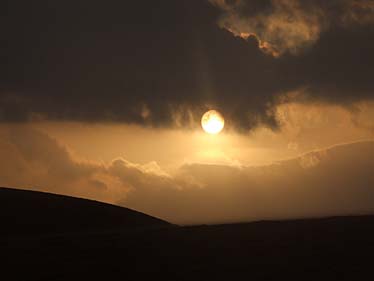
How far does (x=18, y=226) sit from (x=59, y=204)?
7.96m

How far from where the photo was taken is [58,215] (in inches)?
1989

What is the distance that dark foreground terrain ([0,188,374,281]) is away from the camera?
24234 mm

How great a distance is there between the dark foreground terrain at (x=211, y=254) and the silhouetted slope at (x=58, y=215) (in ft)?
45.3

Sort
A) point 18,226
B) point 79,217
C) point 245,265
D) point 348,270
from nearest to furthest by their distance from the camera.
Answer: point 348,270 < point 245,265 < point 18,226 < point 79,217

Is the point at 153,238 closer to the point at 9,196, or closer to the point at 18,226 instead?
the point at 18,226

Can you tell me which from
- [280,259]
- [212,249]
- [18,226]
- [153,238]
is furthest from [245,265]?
[18,226]

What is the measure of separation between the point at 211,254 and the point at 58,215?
84.0ft

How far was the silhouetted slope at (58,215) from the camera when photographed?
1848 inches

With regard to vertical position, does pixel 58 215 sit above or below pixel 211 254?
above

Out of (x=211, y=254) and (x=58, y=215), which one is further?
(x=58, y=215)

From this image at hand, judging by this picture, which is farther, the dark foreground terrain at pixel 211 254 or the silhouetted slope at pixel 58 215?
the silhouetted slope at pixel 58 215

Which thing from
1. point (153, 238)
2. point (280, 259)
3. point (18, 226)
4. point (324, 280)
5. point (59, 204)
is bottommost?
point (324, 280)

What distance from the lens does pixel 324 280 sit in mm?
22344

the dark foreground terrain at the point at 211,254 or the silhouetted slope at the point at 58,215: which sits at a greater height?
the silhouetted slope at the point at 58,215
